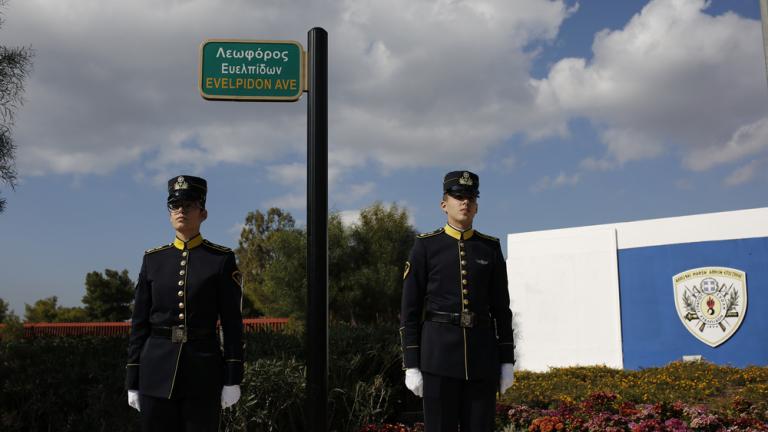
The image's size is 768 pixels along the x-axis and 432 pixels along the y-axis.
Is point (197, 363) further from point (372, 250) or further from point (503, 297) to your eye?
point (372, 250)

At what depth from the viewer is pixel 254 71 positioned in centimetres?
545

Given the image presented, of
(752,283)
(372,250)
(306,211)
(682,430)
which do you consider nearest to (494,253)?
(306,211)

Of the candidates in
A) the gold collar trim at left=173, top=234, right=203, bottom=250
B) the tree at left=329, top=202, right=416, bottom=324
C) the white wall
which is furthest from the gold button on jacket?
the tree at left=329, top=202, right=416, bottom=324

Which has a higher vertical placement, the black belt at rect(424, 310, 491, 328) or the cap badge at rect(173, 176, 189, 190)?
the cap badge at rect(173, 176, 189, 190)

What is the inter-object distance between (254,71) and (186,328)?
2.32 metres

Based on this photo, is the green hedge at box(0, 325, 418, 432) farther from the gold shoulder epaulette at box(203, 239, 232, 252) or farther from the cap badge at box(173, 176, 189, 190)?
the cap badge at box(173, 176, 189, 190)

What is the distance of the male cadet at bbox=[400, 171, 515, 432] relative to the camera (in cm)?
404

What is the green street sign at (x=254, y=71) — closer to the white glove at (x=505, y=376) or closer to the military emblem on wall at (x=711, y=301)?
the white glove at (x=505, y=376)

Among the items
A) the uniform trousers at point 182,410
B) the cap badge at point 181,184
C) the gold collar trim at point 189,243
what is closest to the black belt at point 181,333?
the uniform trousers at point 182,410

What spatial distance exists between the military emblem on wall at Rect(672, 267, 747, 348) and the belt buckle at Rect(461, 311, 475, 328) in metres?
14.9

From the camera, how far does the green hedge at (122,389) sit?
235 inches

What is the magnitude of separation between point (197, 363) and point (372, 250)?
24.7m

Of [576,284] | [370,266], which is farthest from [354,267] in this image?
Result: [576,284]

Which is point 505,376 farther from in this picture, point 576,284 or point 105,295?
point 105,295
